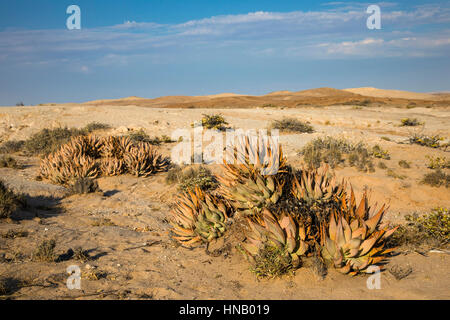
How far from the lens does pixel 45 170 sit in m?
8.55

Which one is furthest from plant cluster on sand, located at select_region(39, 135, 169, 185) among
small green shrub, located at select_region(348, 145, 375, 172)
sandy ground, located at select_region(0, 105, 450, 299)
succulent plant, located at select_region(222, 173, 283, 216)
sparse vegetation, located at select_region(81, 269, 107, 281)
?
small green shrub, located at select_region(348, 145, 375, 172)

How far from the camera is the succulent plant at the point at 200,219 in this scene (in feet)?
15.1

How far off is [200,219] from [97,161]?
19.8ft

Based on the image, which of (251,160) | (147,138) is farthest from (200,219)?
(147,138)

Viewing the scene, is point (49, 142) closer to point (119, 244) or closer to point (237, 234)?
point (119, 244)

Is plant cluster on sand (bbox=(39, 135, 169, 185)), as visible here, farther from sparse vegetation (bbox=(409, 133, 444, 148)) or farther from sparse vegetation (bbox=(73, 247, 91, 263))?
sparse vegetation (bbox=(409, 133, 444, 148))

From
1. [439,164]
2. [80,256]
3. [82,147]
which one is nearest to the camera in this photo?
[80,256]

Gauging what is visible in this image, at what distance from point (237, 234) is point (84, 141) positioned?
23.4 feet

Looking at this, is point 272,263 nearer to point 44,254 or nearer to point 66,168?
point 44,254

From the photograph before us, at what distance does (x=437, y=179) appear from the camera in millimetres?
7430

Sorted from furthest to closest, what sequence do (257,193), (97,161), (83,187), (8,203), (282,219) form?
(97,161)
(83,187)
(8,203)
(257,193)
(282,219)

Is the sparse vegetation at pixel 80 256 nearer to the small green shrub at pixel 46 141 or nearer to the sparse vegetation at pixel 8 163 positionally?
the sparse vegetation at pixel 8 163

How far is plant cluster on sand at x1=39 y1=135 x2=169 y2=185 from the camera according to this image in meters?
8.36
